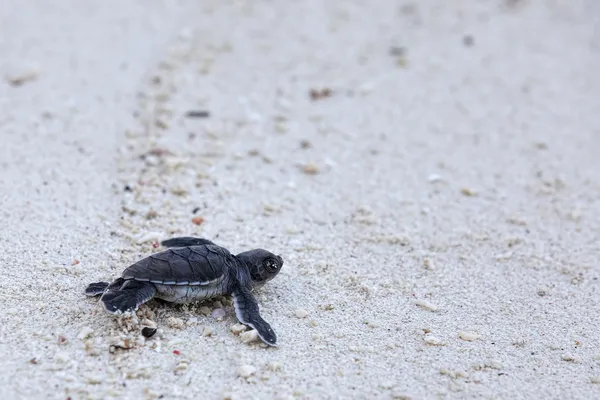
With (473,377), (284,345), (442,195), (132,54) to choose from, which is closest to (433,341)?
(473,377)

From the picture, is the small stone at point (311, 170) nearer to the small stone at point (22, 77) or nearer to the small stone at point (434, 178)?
the small stone at point (434, 178)

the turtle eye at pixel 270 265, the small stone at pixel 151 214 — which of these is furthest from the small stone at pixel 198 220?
the turtle eye at pixel 270 265

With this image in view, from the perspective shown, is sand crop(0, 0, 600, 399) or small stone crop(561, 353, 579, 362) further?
small stone crop(561, 353, 579, 362)

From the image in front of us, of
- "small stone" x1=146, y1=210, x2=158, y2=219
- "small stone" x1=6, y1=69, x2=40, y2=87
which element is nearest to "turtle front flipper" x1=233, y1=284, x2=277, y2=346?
"small stone" x1=146, y1=210, x2=158, y2=219

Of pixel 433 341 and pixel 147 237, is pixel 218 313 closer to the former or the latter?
pixel 147 237

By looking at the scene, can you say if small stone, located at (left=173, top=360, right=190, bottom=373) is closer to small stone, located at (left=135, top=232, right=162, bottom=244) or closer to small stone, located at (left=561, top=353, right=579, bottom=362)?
small stone, located at (left=135, top=232, right=162, bottom=244)

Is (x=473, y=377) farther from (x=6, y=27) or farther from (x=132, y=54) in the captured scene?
(x=6, y=27)

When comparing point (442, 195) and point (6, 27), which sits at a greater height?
point (6, 27)
